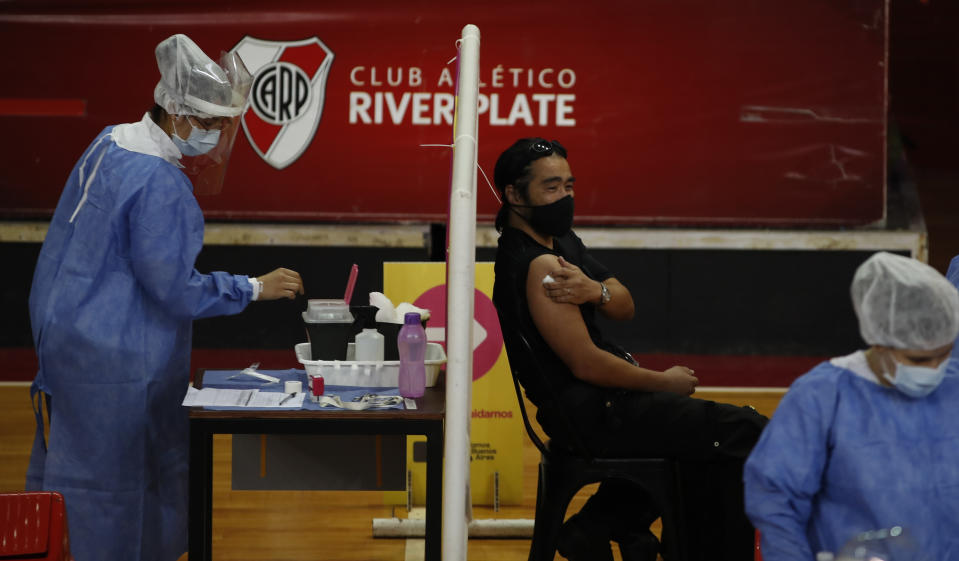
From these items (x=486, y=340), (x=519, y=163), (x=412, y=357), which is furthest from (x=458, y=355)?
(x=486, y=340)

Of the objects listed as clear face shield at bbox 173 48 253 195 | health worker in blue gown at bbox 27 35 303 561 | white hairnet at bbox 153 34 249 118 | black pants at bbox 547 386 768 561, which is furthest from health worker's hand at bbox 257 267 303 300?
black pants at bbox 547 386 768 561

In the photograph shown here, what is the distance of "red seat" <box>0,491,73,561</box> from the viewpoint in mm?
2447

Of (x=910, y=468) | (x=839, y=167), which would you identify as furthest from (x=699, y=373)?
(x=910, y=468)

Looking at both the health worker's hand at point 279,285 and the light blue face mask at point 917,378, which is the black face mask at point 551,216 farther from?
the light blue face mask at point 917,378

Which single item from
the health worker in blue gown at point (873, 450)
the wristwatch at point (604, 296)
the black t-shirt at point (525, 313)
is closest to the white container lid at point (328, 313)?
the black t-shirt at point (525, 313)

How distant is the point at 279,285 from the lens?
3266mm

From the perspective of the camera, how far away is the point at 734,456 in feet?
10.4

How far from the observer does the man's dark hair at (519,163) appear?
3270mm

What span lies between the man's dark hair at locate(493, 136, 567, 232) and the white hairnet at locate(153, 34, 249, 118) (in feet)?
2.59

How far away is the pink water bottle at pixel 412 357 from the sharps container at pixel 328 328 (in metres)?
0.19

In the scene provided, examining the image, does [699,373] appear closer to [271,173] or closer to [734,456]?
[271,173]

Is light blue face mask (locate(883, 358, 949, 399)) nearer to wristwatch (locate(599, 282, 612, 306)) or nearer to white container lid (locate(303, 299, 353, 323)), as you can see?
wristwatch (locate(599, 282, 612, 306))

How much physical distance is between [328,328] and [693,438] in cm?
105

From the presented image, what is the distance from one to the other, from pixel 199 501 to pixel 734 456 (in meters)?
1.45
